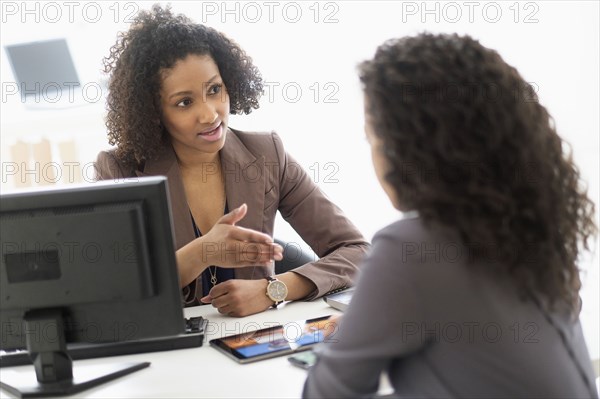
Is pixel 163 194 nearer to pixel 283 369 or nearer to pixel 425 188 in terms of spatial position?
pixel 283 369

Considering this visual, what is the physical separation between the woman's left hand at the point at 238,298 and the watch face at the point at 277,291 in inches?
0.6

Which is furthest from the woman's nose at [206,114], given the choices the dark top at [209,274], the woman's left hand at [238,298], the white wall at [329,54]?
the white wall at [329,54]

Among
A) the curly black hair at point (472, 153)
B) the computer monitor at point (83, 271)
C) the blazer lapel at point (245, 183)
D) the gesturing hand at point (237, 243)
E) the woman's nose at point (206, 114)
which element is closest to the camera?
the curly black hair at point (472, 153)

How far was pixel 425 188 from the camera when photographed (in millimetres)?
1135

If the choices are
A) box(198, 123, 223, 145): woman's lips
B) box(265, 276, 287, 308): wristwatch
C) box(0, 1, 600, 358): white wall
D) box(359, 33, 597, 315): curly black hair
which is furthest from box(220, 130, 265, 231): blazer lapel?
box(0, 1, 600, 358): white wall

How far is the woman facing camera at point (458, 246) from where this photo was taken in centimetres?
113

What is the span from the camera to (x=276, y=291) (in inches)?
78.2

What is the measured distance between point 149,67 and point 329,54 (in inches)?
76.1

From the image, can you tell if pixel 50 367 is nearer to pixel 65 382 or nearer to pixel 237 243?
pixel 65 382

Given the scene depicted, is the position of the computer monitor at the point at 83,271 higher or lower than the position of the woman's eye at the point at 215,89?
lower

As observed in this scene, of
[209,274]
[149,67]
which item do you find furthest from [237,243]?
[149,67]

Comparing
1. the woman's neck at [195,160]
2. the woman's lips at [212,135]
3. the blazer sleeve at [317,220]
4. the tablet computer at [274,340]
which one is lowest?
the tablet computer at [274,340]

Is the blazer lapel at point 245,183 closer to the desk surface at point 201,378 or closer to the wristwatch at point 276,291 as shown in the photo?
the wristwatch at point 276,291

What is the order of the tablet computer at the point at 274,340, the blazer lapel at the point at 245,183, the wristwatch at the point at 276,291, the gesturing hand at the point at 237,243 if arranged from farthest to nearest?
the blazer lapel at the point at 245,183, the wristwatch at the point at 276,291, the gesturing hand at the point at 237,243, the tablet computer at the point at 274,340
